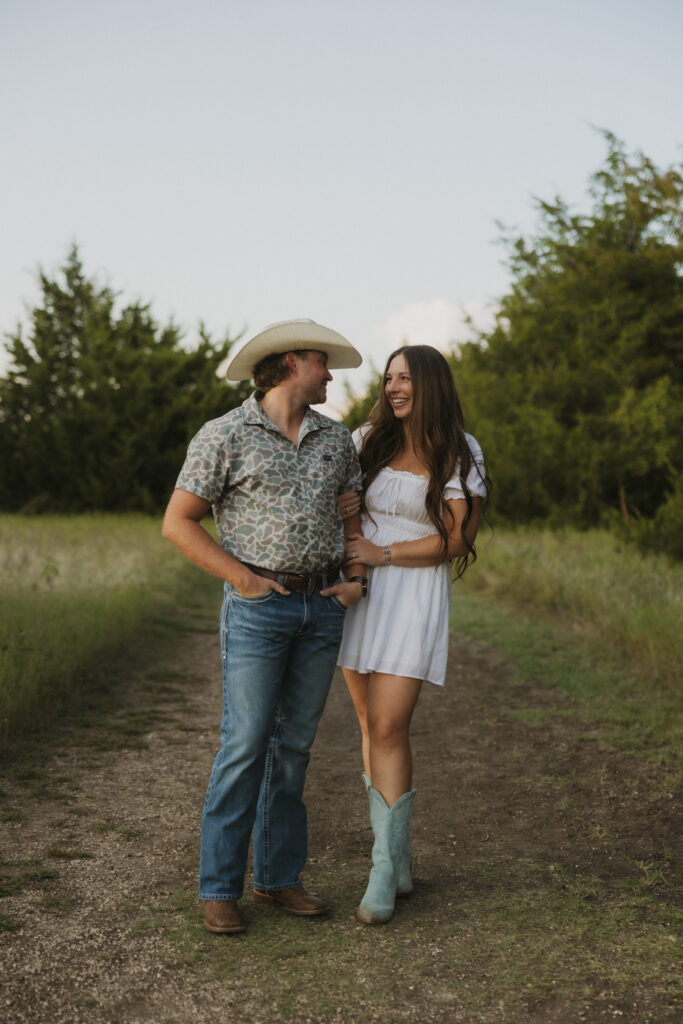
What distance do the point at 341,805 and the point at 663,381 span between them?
1108cm

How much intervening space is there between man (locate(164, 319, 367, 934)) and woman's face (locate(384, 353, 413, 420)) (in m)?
0.33

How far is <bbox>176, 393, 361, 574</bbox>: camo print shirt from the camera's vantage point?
343cm

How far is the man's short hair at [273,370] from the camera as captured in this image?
365cm

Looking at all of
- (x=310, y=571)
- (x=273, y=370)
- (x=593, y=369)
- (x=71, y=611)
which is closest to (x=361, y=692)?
(x=310, y=571)

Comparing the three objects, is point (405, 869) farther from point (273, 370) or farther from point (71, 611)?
point (71, 611)

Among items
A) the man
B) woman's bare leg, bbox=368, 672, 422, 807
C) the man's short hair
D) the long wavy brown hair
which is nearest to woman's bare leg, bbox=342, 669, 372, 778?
woman's bare leg, bbox=368, 672, 422, 807

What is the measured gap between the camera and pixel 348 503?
3.81 metres

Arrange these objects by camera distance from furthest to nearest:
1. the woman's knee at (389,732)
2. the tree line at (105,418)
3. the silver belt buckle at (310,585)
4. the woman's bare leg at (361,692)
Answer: the tree line at (105,418), the woman's bare leg at (361,692), the woman's knee at (389,732), the silver belt buckle at (310,585)

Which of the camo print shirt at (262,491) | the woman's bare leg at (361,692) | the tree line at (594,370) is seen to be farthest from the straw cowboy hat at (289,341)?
the tree line at (594,370)

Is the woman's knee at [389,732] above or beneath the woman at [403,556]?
beneath

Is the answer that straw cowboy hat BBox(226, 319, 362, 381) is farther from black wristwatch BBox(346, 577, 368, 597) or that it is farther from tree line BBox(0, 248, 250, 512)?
tree line BBox(0, 248, 250, 512)

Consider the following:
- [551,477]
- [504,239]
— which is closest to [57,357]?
[504,239]

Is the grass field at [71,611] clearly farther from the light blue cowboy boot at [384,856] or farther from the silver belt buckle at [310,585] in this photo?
the silver belt buckle at [310,585]

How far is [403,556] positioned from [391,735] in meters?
0.69
